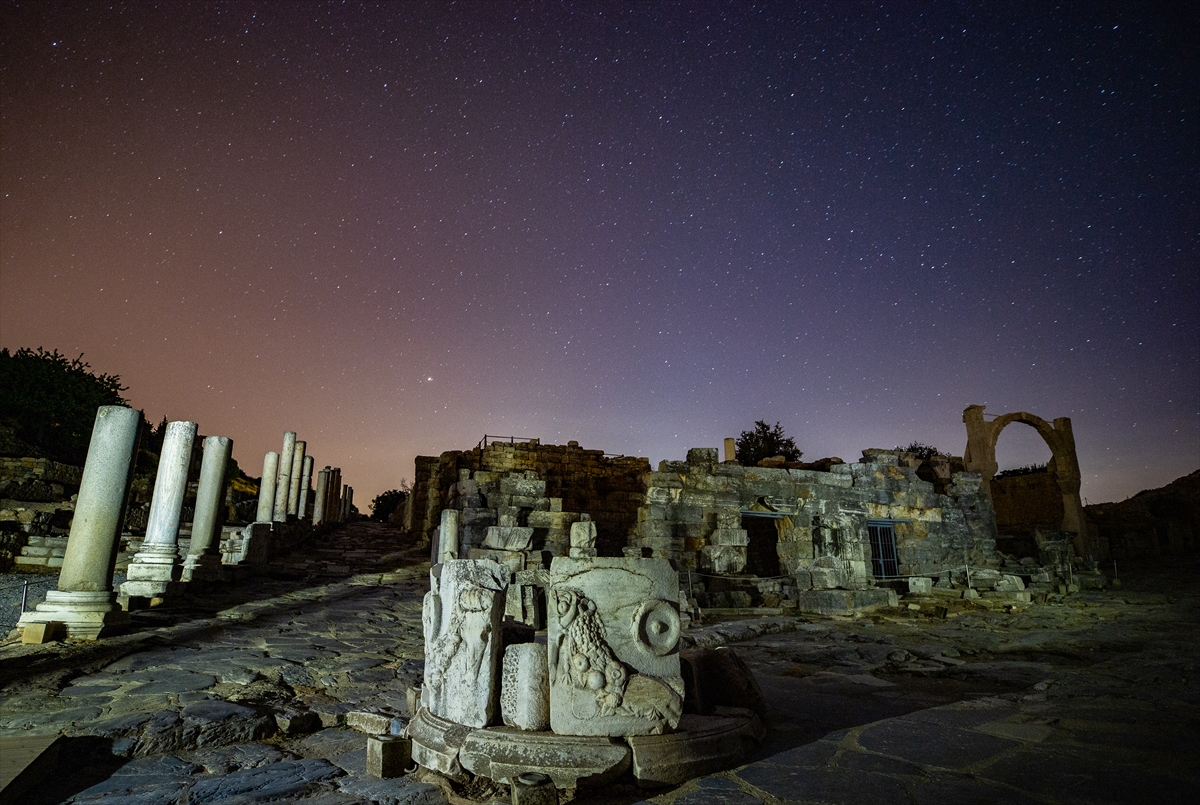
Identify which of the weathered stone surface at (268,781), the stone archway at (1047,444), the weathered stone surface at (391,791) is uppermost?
the stone archway at (1047,444)

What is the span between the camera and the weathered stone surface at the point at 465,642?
12.3ft

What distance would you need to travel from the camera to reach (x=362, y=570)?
46.5 ft

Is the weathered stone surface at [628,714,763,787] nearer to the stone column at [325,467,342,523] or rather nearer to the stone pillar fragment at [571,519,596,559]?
the stone pillar fragment at [571,519,596,559]

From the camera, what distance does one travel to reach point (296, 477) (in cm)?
2025

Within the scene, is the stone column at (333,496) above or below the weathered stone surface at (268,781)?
above

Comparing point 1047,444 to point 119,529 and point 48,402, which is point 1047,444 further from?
point 48,402

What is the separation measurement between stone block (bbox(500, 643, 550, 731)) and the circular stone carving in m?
0.65

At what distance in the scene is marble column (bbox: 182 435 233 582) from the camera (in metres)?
10.6

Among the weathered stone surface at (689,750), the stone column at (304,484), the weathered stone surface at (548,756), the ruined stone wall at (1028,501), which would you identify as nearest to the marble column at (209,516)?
the weathered stone surface at (548,756)

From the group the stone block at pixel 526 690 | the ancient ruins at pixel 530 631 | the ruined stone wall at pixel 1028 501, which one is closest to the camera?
the ancient ruins at pixel 530 631

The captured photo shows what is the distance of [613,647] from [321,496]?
2546 cm

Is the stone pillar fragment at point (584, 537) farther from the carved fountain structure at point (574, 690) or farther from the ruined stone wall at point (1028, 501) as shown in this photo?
the ruined stone wall at point (1028, 501)

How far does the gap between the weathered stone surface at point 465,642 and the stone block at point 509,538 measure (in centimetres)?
735

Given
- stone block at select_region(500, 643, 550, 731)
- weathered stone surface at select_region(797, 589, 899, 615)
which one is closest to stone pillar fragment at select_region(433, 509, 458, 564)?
weathered stone surface at select_region(797, 589, 899, 615)
